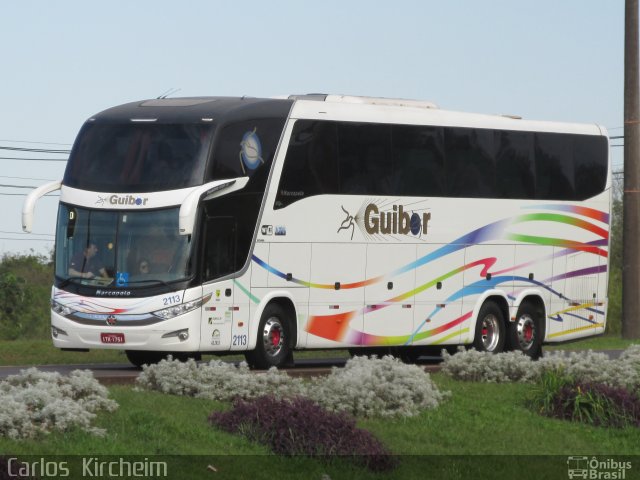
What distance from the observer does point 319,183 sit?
23.8m

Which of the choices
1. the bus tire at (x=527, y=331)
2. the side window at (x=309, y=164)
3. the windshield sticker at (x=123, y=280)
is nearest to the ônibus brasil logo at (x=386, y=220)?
the side window at (x=309, y=164)

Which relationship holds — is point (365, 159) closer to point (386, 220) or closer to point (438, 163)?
point (386, 220)

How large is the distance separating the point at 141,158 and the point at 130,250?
1441mm

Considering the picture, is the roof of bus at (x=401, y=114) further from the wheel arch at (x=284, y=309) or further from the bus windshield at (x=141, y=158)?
the wheel arch at (x=284, y=309)

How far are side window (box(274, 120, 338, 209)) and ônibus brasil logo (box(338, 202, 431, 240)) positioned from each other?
25.4 inches

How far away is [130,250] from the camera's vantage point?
858 inches

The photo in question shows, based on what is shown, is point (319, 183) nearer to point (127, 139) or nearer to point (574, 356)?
point (127, 139)

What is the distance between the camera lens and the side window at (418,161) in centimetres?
2525

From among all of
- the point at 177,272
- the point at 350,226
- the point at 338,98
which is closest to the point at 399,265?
the point at 350,226

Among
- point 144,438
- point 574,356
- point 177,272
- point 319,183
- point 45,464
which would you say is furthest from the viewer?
point 319,183

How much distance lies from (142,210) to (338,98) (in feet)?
15.3

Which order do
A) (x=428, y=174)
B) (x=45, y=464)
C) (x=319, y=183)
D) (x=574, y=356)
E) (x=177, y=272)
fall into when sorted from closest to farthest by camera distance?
(x=45, y=464), (x=574, y=356), (x=177, y=272), (x=319, y=183), (x=428, y=174)

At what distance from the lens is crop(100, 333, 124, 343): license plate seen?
2164 cm

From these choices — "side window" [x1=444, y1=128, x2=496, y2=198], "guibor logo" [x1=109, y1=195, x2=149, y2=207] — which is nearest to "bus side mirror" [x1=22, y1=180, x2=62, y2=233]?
"guibor logo" [x1=109, y1=195, x2=149, y2=207]
